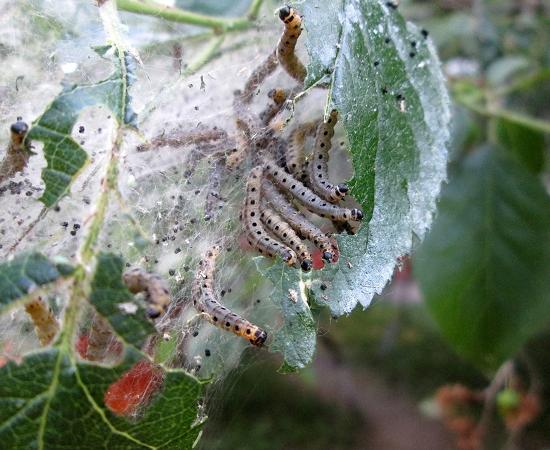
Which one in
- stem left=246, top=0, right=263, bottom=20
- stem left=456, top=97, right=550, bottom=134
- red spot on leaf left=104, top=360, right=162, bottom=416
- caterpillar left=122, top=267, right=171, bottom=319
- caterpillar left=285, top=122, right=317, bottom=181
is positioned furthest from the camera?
stem left=456, top=97, right=550, bottom=134

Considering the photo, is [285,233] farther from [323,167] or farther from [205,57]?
[205,57]

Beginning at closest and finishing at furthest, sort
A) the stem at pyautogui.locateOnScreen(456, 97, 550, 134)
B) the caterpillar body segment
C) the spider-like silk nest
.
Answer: the spider-like silk nest
the caterpillar body segment
the stem at pyautogui.locateOnScreen(456, 97, 550, 134)

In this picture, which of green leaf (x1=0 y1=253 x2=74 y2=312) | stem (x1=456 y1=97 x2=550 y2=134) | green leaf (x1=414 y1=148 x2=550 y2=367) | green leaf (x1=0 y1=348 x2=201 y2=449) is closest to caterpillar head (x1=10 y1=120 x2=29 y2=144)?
green leaf (x1=0 y1=253 x2=74 y2=312)

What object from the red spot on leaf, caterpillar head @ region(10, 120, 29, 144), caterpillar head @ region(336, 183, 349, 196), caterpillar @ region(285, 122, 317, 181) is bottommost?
the red spot on leaf

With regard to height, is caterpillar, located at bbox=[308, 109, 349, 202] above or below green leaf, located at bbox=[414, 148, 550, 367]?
above

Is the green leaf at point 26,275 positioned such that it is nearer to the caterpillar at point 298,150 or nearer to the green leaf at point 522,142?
the caterpillar at point 298,150

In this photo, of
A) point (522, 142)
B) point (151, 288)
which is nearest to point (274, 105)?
point (151, 288)

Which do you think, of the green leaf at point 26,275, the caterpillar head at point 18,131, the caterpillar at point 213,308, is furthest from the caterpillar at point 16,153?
the caterpillar at point 213,308

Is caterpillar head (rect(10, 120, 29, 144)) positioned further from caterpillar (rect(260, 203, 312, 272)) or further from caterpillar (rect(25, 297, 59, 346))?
caterpillar (rect(260, 203, 312, 272))
